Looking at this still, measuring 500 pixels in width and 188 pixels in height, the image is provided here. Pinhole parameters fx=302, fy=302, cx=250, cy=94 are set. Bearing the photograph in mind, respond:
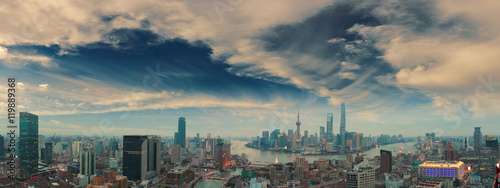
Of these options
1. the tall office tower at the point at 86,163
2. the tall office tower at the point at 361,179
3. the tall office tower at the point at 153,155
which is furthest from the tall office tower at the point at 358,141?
the tall office tower at the point at 86,163

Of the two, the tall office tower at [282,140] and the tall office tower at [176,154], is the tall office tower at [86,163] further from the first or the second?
the tall office tower at [282,140]

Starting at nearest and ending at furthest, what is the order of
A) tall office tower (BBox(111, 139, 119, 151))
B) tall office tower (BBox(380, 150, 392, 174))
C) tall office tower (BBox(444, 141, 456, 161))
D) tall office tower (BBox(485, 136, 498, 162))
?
tall office tower (BBox(485, 136, 498, 162))
tall office tower (BBox(380, 150, 392, 174))
tall office tower (BBox(444, 141, 456, 161))
tall office tower (BBox(111, 139, 119, 151))

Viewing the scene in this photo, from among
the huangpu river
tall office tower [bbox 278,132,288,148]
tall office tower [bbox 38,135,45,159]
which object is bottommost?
A: the huangpu river

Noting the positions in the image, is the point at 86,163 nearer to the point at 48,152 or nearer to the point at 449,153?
the point at 48,152

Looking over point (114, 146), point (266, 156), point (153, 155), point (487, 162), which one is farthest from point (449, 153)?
point (114, 146)

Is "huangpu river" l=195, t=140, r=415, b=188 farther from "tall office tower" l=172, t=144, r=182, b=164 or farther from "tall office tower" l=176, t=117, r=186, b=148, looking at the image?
"tall office tower" l=172, t=144, r=182, b=164

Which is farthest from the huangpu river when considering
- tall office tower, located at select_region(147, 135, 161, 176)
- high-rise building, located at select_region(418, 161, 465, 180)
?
high-rise building, located at select_region(418, 161, 465, 180)

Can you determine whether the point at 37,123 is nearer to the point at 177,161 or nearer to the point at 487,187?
the point at 177,161

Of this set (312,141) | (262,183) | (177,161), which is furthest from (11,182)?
(312,141)
